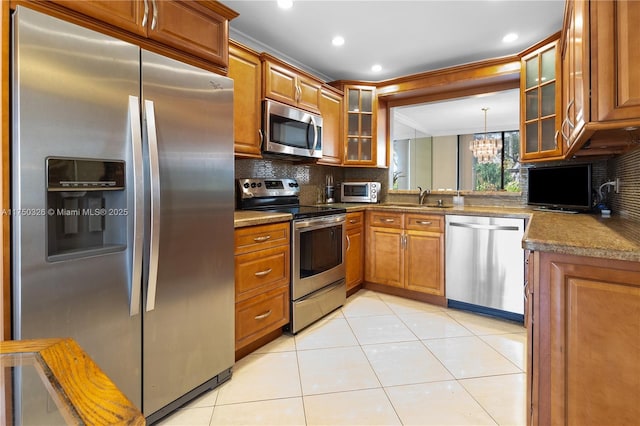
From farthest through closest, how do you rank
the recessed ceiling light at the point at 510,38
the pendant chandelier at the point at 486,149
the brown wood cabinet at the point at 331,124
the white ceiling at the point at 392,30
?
the pendant chandelier at the point at 486,149, the brown wood cabinet at the point at 331,124, the recessed ceiling light at the point at 510,38, the white ceiling at the point at 392,30

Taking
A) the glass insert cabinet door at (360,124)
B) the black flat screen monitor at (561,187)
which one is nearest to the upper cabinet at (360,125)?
the glass insert cabinet door at (360,124)

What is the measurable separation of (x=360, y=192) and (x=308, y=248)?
155 cm

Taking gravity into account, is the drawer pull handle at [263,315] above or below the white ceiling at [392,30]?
below

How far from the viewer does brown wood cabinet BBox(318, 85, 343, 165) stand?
3490 millimetres

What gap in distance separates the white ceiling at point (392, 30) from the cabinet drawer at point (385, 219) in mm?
1553

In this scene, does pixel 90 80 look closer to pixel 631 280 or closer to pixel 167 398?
pixel 167 398

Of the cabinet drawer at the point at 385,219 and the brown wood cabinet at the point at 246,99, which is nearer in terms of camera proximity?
the brown wood cabinet at the point at 246,99

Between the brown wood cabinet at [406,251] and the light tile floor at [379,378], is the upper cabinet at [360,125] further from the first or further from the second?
the light tile floor at [379,378]

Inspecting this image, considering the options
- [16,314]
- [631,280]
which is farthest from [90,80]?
[631,280]

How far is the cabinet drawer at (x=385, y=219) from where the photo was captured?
336 centimetres

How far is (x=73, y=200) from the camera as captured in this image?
129 centimetres

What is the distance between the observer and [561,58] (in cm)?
254

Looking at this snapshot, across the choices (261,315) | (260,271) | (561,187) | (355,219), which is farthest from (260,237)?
(561,187)

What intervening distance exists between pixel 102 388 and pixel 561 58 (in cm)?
331
